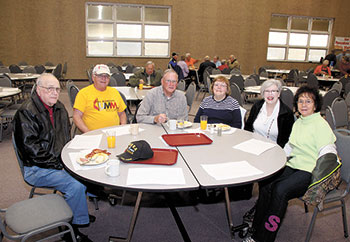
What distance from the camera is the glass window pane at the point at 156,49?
41.2 feet

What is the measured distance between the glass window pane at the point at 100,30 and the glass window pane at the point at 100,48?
291 mm

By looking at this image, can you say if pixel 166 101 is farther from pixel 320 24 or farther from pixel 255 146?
pixel 320 24

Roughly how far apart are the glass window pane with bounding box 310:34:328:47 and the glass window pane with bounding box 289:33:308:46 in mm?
403

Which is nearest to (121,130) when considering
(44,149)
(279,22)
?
(44,149)

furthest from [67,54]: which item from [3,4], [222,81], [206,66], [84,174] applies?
[84,174]

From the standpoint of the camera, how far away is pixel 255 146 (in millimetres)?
2297

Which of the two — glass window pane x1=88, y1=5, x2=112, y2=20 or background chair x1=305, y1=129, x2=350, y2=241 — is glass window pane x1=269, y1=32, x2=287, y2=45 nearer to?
glass window pane x1=88, y1=5, x2=112, y2=20

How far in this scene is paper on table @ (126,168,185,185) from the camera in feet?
5.24

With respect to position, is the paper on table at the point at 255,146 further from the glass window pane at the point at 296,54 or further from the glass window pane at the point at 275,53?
the glass window pane at the point at 296,54

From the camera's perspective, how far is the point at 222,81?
10.2 feet

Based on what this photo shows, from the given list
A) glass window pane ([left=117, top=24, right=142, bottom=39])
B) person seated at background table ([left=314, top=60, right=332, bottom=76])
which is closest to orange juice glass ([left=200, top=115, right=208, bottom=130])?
person seated at background table ([left=314, top=60, right=332, bottom=76])

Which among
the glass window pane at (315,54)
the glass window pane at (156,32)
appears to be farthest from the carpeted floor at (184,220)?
the glass window pane at (315,54)

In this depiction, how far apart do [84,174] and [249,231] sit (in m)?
1.49

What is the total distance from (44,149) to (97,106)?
105 cm
